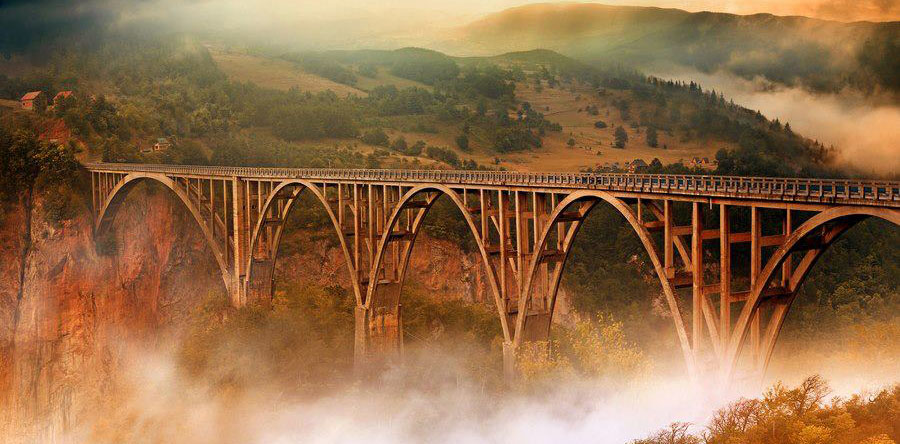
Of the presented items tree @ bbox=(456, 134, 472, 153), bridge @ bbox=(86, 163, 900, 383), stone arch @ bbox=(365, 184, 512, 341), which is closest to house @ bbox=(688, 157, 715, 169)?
bridge @ bbox=(86, 163, 900, 383)

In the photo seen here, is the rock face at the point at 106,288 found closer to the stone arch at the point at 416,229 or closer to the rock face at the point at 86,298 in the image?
the rock face at the point at 86,298

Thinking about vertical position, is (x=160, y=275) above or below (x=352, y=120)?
below

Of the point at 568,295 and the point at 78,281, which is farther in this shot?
the point at 568,295

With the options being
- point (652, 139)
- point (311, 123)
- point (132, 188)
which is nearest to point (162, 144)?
point (132, 188)

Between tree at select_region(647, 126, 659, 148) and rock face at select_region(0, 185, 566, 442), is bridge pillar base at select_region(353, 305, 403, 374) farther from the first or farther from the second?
tree at select_region(647, 126, 659, 148)

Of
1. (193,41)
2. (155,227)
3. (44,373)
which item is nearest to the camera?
(44,373)

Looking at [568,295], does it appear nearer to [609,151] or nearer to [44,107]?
[609,151]

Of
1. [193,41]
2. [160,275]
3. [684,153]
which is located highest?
[193,41]

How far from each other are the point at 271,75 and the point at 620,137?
78.0m

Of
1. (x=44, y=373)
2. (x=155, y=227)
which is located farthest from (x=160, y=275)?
(x=44, y=373)

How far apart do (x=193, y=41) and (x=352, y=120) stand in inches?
2077

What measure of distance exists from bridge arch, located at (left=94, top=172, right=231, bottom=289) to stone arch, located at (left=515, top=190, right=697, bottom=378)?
36.5m

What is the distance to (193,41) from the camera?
18088cm

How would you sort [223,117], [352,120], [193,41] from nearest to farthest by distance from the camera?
[223,117] → [352,120] → [193,41]
